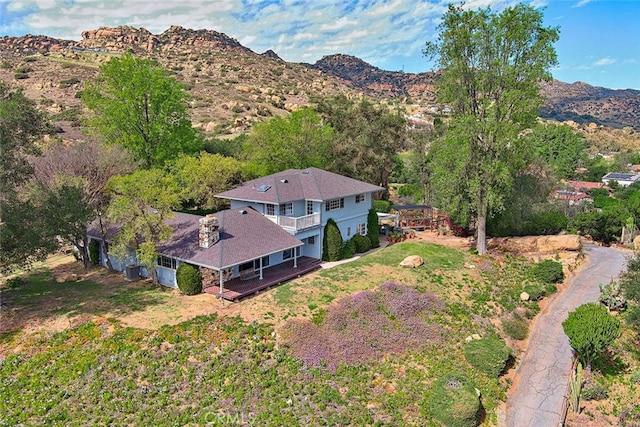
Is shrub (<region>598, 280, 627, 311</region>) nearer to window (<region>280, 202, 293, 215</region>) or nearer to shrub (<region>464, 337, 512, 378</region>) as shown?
shrub (<region>464, 337, 512, 378</region>)

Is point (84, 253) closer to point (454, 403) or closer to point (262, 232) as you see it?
point (262, 232)

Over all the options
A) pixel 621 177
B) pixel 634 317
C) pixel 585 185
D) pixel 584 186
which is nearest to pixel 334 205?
pixel 634 317

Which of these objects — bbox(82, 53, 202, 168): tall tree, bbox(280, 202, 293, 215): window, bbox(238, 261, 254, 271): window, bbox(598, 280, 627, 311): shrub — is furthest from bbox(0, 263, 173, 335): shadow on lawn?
bbox(598, 280, 627, 311): shrub

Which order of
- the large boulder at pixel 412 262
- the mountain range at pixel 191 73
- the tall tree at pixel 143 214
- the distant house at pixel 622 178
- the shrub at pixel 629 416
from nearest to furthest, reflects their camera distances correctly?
the shrub at pixel 629 416 → the tall tree at pixel 143 214 → the large boulder at pixel 412 262 → the mountain range at pixel 191 73 → the distant house at pixel 622 178

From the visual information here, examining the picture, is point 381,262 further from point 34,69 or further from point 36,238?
Answer: point 34,69

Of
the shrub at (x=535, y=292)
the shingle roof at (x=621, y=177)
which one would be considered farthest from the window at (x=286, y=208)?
the shingle roof at (x=621, y=177)

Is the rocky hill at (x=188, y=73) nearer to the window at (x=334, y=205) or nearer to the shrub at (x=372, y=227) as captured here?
the window at (x=334, y=205)
